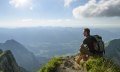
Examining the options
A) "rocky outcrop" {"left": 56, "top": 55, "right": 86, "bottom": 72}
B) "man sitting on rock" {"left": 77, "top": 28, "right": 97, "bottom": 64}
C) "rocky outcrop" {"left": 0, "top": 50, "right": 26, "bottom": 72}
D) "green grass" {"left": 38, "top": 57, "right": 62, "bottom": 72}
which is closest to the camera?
"rocky outcrop" {"left": 56, "top": 55, "right": 86, "bottom": 72}

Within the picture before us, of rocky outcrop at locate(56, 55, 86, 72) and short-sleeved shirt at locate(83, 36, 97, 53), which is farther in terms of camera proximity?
short-sleeved shirt at locate(83, 36, 97, 53)

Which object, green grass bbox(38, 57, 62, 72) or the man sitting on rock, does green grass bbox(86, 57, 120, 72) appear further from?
green grass bbox(38, 57, 62, 72)

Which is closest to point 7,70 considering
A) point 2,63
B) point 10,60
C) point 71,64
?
point 2,63

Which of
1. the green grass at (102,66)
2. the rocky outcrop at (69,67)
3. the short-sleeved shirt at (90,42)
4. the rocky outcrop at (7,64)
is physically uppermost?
the short-sleeved shirt at (90,42)

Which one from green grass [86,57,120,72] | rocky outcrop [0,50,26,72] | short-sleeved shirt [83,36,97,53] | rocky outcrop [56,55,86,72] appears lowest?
rocky outcrop [0,50,26,72]

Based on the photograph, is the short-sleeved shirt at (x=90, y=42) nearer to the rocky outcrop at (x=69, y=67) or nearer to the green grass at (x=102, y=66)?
the rocky outcrop at (x=69, y=67)

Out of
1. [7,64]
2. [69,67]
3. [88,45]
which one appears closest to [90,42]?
[88,45]

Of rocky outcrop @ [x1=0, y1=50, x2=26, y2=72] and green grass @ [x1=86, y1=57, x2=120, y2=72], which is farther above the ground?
green grass @ [x1=86, y1=57, x2=120, y2=72]

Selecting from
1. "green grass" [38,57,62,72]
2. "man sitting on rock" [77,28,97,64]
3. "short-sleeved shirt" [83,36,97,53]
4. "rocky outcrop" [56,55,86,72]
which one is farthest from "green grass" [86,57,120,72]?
"green grass" [38,57,62,72]

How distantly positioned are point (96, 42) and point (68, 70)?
10.3 ft

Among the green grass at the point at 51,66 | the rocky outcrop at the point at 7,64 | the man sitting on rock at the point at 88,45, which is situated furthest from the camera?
the rocky outcrop at the point at 7,64

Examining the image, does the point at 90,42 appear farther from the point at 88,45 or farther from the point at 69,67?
the point at 69,67

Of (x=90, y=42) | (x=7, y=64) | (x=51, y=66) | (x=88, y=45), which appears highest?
(x=90, y=42)

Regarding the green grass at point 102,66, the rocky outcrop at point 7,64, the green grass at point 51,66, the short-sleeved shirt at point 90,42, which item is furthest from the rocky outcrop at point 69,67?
the rocky outcrop at point 7,64
